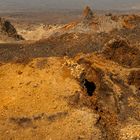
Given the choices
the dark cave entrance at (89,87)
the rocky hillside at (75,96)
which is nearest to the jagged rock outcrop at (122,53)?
the rocky hillside at (75,96)

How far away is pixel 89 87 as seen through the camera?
17.9m

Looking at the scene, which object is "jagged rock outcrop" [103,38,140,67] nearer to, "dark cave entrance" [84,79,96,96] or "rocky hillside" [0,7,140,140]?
"rocky hillside" [0,7,140,140]

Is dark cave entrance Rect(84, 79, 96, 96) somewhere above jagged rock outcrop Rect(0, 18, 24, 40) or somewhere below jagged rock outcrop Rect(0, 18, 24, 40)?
above

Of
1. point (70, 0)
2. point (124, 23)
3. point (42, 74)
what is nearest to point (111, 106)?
point (42, 74)

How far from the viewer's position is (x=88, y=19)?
109 feet

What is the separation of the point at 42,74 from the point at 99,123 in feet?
8.85

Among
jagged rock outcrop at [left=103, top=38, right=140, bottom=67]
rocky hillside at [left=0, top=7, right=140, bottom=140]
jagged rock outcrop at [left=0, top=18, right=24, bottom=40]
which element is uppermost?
jagged rock outcrop at [left=103, top=38, right=140, bottom=67]

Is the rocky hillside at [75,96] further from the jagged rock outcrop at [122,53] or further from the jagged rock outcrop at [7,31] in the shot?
the jagged rock outcrop at [7,31]

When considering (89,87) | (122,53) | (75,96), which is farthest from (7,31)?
(75,96)

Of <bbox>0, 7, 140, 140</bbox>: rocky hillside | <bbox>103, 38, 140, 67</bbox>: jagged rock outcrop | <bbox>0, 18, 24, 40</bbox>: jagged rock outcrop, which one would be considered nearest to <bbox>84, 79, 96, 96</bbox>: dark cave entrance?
<bbox>0, 7, 140, 140</bbox>: rocky hillside

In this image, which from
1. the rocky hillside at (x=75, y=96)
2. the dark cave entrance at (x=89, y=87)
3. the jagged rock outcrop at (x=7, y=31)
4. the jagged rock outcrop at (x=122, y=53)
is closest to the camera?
the rocky hillside at (x=75, y=96)

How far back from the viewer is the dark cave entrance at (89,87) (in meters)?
17.7

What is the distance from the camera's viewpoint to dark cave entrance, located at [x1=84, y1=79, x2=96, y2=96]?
58.1 feet

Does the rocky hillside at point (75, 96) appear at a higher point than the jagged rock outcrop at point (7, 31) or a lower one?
higher
